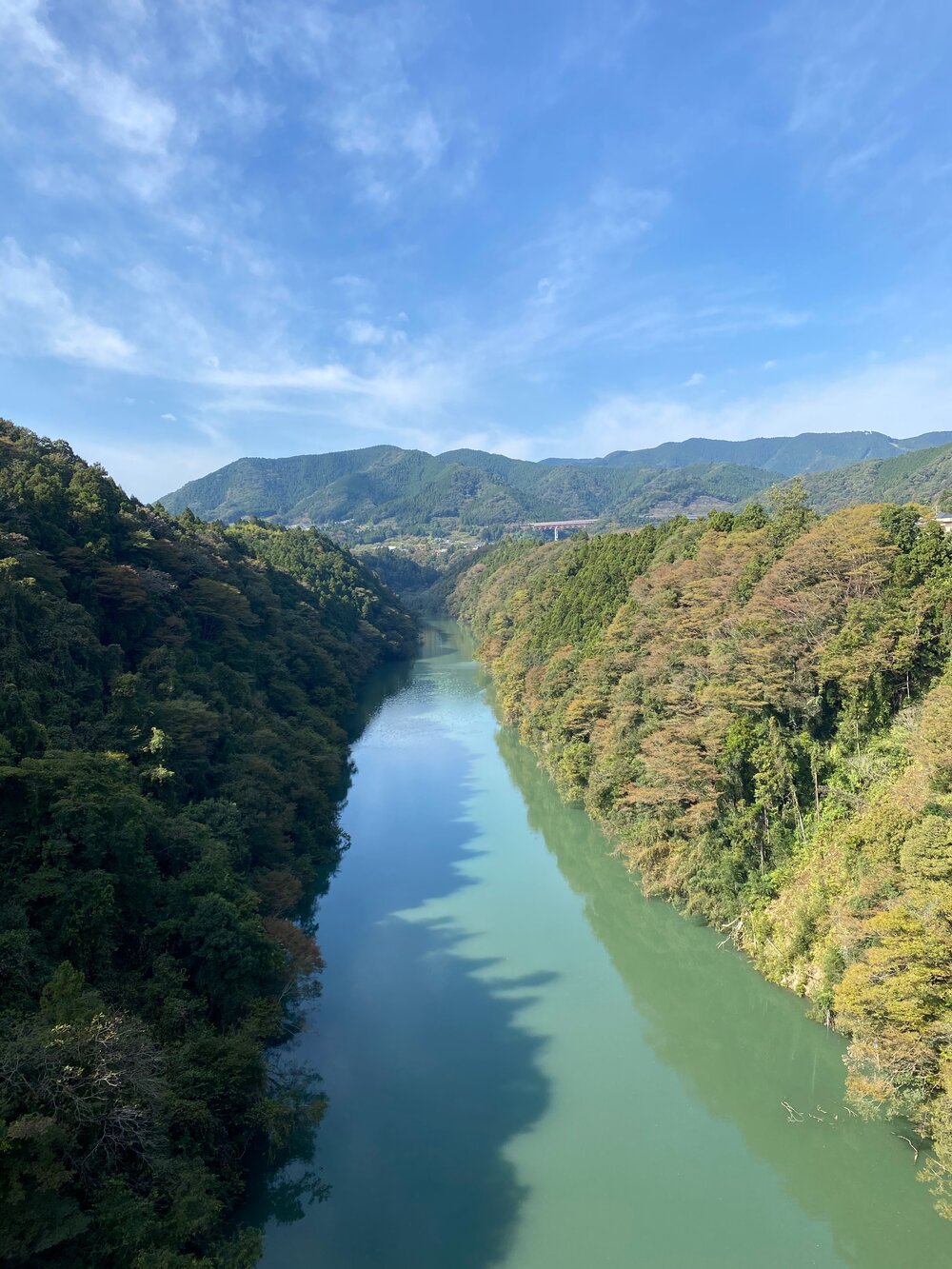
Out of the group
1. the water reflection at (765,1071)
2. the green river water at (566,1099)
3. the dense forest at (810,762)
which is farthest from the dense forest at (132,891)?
the dense forest at (810,762)

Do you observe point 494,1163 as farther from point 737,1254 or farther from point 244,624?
point 244,624

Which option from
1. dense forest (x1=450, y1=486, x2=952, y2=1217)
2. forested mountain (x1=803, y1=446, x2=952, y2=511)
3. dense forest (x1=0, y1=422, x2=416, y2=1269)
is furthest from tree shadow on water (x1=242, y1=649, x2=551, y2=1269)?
forested mountain (x1=803, y1=446, x2=952, y2=511)

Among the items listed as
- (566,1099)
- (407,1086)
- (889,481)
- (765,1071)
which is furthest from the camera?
(889,481)

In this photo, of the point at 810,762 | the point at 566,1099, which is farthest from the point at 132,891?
the point at 810,762

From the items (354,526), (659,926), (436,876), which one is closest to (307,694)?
(436,876)

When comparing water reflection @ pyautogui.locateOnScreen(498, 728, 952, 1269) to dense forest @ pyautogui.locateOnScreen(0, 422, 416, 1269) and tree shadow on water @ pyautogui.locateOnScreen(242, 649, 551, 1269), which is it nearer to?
tree shadow on water @ pyautogui.locateOnScreen(242, 649, 551, 1269)

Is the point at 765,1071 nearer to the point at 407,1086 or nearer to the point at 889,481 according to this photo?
the point at 407,1086
